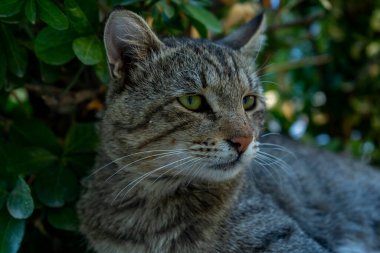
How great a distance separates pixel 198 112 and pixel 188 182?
372 mm

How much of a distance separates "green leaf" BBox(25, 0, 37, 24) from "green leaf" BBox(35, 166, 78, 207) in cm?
89

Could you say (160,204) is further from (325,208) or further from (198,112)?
(325,208)

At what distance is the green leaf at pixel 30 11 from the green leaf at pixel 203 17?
0.90 m

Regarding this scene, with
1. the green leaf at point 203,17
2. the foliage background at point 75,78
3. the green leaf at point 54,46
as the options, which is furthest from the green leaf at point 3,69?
the green leaf at point 203,17

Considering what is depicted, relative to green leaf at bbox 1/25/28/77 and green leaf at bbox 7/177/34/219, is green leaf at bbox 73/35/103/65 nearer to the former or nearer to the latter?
green leaf at bbox 1/25/28/77

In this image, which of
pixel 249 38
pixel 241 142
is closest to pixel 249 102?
pixel 241 142

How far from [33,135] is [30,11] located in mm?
881

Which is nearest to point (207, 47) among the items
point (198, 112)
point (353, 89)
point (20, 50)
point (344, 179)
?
point (198, 112)

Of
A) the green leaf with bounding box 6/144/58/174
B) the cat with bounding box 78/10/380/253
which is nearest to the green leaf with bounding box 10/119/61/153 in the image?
the green leaf with bounding box 6/144/58/174

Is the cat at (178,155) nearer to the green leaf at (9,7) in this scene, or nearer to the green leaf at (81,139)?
the green leaf at (81,139)

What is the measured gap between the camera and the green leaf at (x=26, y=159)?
11.0ft

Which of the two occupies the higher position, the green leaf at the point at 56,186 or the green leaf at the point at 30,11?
the green leaf at the point at 30,11

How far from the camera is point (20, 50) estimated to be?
3.34 metres

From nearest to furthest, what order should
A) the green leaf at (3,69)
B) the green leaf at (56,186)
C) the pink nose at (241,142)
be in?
the pink nose at (241,142) < the green leaf at (3,69) < the green leaf at (56,186)
